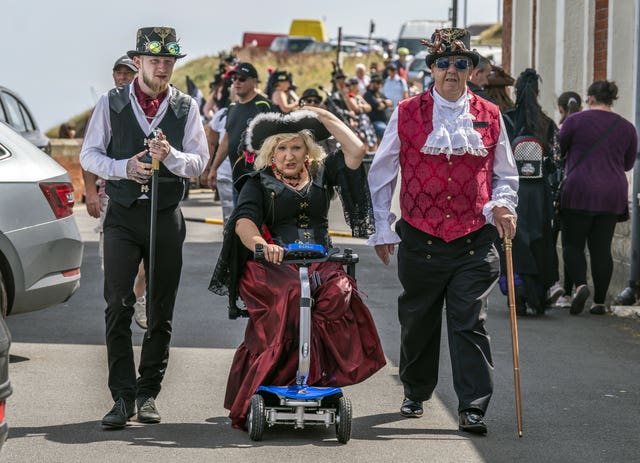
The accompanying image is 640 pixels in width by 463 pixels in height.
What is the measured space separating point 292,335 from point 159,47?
1.70 m

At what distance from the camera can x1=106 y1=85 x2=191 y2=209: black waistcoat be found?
26.2 feet

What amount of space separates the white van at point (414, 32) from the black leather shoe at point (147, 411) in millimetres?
43189

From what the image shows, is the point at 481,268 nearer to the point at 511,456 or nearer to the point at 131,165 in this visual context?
the point at 511,456

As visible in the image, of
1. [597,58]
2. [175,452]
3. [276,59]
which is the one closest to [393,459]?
[175,452]

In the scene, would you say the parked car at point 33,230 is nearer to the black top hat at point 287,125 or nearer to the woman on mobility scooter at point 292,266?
the woman on mobility scooter at point 292,266

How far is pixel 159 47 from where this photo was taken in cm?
795

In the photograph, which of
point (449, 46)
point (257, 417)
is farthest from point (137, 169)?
point (449, 46)

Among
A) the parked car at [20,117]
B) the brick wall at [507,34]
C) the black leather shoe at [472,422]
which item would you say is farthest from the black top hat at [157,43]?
the brick wall at [507,34]

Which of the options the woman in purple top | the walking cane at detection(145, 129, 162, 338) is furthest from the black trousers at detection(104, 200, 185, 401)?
the woman in purple top

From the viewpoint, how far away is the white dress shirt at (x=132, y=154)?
791 cm

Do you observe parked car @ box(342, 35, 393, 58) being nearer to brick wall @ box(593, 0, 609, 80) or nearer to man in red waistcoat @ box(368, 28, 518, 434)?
brick wall @ box(593, 0, 609, 80)

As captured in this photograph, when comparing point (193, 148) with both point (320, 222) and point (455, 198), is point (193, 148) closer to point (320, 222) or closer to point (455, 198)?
point (320, 222)

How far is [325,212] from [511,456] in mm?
1726

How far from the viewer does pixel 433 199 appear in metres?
8.02
